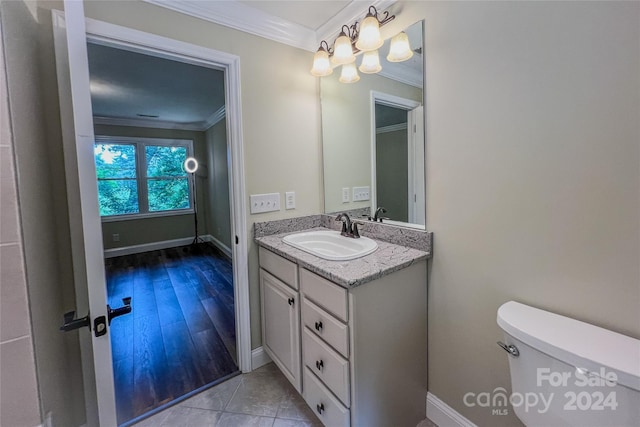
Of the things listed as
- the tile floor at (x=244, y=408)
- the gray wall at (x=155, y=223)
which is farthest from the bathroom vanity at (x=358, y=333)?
the gray wall at (x=155, y=223)

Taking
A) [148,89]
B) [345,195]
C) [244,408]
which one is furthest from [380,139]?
[148,89]

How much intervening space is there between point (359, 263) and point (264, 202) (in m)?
0.88

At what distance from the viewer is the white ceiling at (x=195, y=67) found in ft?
5.36

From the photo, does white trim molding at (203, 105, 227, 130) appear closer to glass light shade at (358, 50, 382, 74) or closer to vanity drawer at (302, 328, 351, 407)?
glass light shade at (358, 50, 382, 74)

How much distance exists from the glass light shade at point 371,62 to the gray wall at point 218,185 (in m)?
3.24

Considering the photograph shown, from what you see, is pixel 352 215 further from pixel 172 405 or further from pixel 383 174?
pixel 172 405

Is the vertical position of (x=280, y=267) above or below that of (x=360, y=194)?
below

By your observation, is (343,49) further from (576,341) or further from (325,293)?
(576,341)

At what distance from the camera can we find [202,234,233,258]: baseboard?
4.76m

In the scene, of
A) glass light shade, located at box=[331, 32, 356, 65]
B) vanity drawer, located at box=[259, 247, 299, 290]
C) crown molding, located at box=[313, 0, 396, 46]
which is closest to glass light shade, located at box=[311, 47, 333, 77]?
glass light shade, located at box=[331, 32, 356, 65]

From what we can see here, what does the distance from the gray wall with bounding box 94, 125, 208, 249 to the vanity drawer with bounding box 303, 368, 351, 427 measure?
4575 mm

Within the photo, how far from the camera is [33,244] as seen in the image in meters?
0.76

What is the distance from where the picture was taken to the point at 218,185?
4965mm

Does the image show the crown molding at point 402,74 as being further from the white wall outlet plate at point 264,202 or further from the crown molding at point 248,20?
the white wall outlet plate at point 264,202
